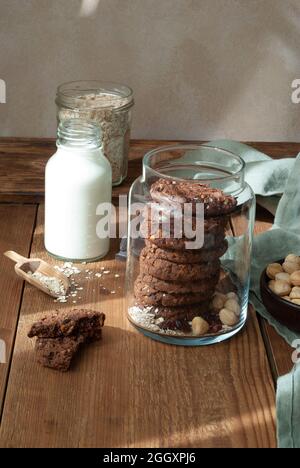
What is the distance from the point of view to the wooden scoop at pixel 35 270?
4.24 ft

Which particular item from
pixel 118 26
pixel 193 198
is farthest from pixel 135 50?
pixel 193 198

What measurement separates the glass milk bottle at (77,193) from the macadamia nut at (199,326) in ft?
0.96

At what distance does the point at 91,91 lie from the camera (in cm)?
173

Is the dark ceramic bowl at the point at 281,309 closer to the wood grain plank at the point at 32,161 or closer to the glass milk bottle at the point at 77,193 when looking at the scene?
the glass milk bottle at the point at 77,193

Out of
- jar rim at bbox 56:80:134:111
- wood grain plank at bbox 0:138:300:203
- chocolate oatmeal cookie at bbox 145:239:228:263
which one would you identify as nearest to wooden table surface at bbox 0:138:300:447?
chocolate oatmeal cookie at bbox 145:239:228:263

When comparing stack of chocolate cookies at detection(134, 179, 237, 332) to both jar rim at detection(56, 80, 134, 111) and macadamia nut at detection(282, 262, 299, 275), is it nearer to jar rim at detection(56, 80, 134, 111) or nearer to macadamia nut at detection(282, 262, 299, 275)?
macadamia nut at detection(282, 262, 299, 275)

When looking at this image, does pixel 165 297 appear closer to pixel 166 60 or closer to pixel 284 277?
pixel 284 277

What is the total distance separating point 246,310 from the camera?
1.24 meters

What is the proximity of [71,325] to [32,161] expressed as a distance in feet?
2.31

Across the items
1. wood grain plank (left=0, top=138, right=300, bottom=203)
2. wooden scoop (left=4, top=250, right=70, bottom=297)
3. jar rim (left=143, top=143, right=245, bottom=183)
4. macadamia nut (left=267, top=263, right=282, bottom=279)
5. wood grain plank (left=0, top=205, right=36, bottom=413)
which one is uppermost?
jar rim (left=143, top=143, right=245, bottom=183)

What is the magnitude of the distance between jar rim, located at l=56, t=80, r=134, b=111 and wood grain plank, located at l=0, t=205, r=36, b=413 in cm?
21

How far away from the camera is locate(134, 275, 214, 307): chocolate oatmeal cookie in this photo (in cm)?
118
